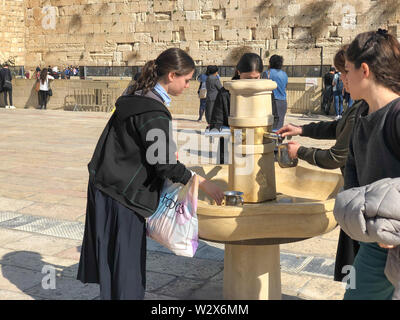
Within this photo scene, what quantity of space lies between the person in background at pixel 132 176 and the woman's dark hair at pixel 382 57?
1009 mm

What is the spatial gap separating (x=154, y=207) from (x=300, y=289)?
1385mm

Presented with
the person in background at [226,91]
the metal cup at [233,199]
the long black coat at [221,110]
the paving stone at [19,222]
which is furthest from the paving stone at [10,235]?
the metal cup at [233,199]

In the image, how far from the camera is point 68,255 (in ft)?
14.2

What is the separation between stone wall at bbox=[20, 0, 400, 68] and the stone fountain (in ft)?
68.4

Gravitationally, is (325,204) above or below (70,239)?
above

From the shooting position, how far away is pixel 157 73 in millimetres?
2822

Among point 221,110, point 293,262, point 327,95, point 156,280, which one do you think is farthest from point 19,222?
point 327,95

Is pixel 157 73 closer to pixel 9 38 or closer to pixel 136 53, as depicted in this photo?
pixel 136 53

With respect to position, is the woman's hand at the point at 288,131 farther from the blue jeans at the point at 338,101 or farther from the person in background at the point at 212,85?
the blue jeans at the point at 338,101

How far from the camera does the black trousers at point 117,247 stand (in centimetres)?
279

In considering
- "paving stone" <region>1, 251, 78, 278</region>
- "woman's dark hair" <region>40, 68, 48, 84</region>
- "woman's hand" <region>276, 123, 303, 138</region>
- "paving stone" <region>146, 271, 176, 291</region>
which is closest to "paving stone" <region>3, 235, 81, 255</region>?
"paving stone" <region>1, 251, 78, 278</region>

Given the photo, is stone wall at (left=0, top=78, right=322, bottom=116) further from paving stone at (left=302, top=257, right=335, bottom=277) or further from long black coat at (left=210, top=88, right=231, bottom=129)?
paving stone at (left=302, top=257, right=335, bottom=277)

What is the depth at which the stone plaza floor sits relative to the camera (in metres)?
3.63
